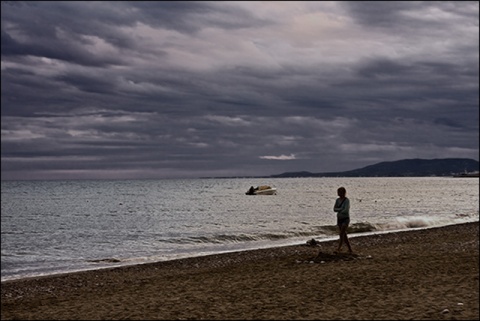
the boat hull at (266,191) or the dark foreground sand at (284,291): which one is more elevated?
the dark foreground sand at (284,291)

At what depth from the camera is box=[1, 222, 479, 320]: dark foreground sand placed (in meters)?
11.5

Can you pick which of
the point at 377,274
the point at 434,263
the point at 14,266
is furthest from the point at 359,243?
the point at 14,266

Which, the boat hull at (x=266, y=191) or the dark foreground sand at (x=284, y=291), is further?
the boat hull at (x=266, y=191)

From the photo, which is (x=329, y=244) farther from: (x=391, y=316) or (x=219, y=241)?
(x=391, y=316)

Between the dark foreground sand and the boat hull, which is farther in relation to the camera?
the boat hull

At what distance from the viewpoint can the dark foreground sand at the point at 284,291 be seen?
11516 millimetres

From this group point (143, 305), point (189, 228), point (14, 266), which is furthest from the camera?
point (189, 228)

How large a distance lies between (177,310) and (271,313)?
90.3 inches

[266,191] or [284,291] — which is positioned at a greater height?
[284,291]

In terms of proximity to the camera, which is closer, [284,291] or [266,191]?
[284,291]

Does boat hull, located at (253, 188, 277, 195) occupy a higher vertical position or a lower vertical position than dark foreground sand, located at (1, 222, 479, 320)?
lower

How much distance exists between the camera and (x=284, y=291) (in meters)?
13.9

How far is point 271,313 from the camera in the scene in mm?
11453

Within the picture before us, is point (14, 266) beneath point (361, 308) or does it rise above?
beneath
